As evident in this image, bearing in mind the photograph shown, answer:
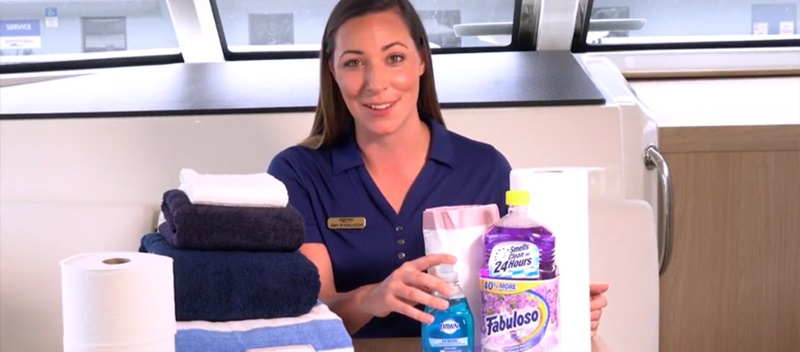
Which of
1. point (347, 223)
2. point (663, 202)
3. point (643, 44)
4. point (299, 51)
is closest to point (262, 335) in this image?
point (347, 223)

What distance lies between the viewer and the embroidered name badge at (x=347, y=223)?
7.04ft

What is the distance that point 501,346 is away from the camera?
1.36 meters

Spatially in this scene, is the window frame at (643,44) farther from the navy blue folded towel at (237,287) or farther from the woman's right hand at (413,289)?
the navy blue folded towel at (237,287)

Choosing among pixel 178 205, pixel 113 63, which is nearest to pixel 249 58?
pixel 113 63

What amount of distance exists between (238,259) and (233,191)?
99mm

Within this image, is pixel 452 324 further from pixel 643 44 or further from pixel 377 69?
pixel 643 44

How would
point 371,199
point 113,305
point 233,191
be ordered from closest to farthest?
point 113,305, point 233,191, point 371,199

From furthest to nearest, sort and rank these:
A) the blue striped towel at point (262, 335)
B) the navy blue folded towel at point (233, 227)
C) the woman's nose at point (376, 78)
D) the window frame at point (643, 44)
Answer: the window frame at point (643, 44) < the woman's nose at point (376, 78) < the navy blue folded towel at point (233, 227) < the blue striped towel at point (262, 335)

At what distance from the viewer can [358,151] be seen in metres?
2.21

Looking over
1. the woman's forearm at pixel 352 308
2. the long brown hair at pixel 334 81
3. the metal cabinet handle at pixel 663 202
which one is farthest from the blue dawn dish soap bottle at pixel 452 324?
the metal cabinet handle at pixel 663 202

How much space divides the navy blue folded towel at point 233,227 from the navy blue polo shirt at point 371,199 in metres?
0.69

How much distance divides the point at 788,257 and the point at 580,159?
73 centimetres

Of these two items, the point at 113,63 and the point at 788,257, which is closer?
the point at 788,257

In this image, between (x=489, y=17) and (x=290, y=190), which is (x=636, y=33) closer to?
(x=489, y=17)
